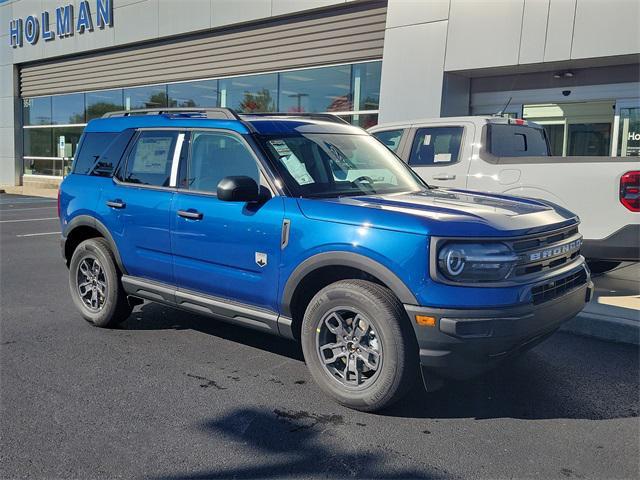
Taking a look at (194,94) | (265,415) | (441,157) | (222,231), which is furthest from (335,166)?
(194,94)

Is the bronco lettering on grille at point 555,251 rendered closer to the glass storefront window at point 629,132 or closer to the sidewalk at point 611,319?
the sidewalk at point 611,319

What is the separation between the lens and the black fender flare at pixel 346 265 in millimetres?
3477

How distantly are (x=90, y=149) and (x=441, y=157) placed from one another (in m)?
3.93

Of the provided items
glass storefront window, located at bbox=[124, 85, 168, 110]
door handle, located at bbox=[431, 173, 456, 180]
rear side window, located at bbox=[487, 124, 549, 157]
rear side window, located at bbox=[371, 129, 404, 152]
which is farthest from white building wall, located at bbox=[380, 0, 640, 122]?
glass storefront window, located at bbox=[124, 85, 168, 110]

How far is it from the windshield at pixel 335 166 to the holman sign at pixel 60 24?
60.6 feet

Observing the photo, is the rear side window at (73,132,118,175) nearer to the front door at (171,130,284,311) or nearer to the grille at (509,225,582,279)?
the front door at (171,130,284,311)

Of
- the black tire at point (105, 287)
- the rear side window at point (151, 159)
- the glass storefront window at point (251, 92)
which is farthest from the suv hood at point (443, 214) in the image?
the glass storefront window at point (251, 92)

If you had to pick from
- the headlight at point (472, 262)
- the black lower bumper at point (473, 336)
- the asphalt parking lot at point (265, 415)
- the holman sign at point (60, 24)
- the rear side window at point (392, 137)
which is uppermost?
the holman sign at point (60, 24)

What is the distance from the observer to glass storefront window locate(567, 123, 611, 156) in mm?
11102

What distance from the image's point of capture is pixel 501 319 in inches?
130

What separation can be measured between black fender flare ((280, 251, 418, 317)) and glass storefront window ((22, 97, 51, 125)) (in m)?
24.5

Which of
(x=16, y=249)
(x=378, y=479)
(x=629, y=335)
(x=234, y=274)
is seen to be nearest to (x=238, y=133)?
(x=234, y=274)

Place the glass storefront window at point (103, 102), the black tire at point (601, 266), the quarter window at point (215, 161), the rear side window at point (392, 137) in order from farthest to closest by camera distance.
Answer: the glass storefront window at point (103, 102)
the rear side window at point (392, 137)
the black tire at point (601, 266)
the quarter window at point (215, 161)

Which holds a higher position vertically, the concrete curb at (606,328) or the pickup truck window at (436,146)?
the pickup truck window at (436,146)
